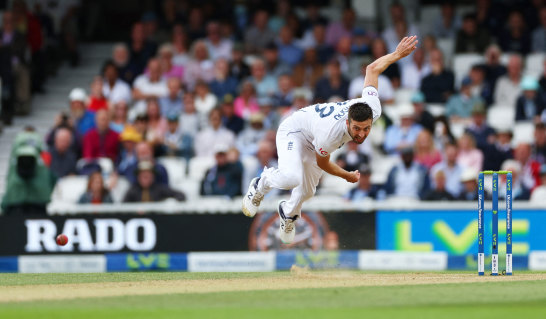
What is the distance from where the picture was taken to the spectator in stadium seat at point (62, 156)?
15477 millimetres

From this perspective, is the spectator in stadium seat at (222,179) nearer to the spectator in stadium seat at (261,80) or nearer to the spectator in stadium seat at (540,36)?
the spectator in stadium seat at (261,80)

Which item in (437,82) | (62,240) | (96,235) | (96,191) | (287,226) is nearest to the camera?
(287,226)

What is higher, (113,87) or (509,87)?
(113,87)

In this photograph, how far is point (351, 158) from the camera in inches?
575

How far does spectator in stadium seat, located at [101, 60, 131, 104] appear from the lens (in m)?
17.0

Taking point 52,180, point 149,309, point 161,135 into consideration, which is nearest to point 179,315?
point 149,309

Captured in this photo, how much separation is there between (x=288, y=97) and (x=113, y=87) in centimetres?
296

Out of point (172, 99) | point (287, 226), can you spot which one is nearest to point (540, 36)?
point (172, 99)

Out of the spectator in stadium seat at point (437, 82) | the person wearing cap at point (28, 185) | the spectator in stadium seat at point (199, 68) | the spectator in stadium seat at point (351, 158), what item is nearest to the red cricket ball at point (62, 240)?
the person wearing cap at point (28, 185)

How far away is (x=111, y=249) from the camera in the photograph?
535 inches

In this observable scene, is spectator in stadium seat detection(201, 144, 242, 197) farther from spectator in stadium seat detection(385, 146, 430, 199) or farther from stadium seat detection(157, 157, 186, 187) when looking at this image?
spectator in stadium seat detection(385, 146, 430, 199)

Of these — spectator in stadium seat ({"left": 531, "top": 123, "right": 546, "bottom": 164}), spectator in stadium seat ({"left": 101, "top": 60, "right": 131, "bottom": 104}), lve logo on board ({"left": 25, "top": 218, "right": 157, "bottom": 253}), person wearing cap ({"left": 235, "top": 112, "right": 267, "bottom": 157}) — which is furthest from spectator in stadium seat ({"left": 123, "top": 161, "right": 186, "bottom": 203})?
spectator in stadium seat ({"left": 531, "top": 123, "right": 546, "bottom": 164})

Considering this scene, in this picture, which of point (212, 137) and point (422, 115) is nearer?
point (422, 115)

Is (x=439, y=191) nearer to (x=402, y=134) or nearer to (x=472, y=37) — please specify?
(x=402, y=134)
